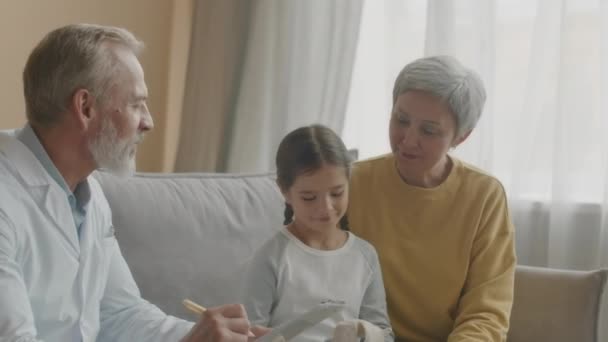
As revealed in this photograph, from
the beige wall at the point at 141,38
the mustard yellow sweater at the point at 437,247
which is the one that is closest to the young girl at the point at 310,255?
the mustard yellow sweater at the point at 437,247

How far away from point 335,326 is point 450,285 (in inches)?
17.1

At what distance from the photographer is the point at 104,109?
5.58 ft

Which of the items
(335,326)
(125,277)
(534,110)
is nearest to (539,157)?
(534,110)

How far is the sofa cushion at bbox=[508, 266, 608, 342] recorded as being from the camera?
7.23 ft

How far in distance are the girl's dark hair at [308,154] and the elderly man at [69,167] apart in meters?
0.31

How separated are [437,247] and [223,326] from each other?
76 cm

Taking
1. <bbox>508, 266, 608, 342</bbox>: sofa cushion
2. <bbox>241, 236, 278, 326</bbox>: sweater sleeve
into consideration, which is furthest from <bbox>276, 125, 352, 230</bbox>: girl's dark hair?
<bbox>508, 266, 608, 342</bbox>: sofa cushion

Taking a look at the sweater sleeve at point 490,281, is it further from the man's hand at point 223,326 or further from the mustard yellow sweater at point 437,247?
the man's hand at point 223,326

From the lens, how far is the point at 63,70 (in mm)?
1652

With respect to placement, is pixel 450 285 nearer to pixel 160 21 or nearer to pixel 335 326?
pixel 335 326

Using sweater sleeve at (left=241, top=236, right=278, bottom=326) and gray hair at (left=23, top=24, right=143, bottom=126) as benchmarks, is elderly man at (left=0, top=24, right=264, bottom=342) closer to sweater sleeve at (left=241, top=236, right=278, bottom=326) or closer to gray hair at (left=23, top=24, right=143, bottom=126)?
gray hair at (left=23, top=24, right=143, bottom=126)

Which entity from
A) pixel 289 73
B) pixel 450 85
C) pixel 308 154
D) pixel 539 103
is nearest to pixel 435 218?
pixel 450 85

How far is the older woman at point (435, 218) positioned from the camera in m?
2.11

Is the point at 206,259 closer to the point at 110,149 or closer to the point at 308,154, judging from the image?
the point at 308,154
